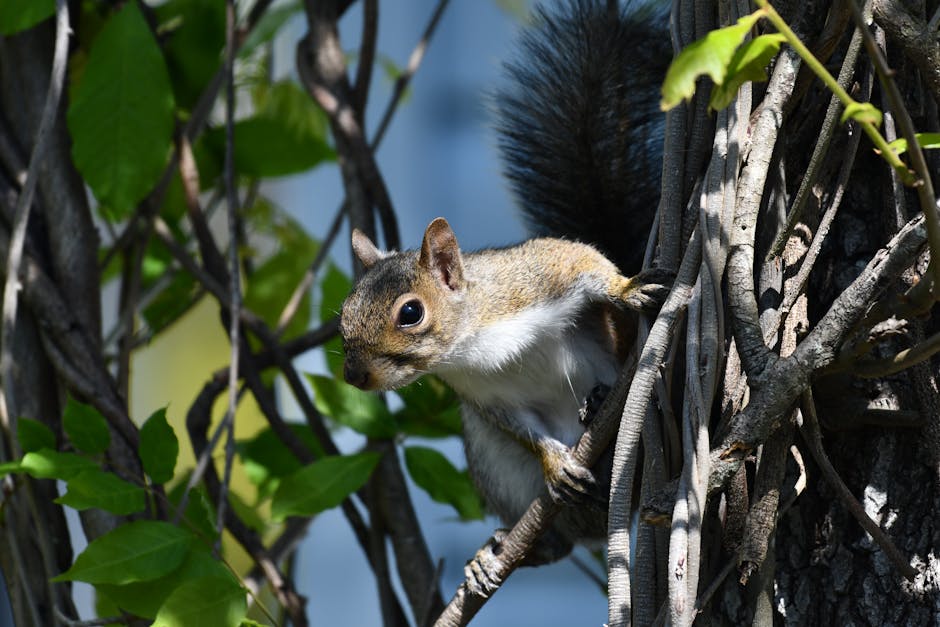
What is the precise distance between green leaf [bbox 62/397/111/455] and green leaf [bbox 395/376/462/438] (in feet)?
1.48

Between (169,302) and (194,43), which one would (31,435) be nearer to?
(169,302)

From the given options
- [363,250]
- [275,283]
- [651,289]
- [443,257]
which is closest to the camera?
[651,289]

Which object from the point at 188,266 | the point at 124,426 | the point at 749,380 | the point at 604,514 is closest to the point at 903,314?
the point at 749,380

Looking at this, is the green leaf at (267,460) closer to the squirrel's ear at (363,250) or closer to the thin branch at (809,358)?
the squirrel's ear at (363,250)

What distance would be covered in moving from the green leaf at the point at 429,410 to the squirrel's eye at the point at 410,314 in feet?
0.66

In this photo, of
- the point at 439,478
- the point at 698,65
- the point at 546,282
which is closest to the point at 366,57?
the point at 546,282

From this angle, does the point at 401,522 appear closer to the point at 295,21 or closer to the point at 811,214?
the point at 811,214

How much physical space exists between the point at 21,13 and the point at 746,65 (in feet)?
3.45

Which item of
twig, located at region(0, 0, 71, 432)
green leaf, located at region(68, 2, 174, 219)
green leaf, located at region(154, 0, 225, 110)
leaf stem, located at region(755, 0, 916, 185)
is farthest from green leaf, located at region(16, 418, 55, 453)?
leaf stem, located at region(755, 0, 916, 185)

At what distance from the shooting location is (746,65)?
0.71 meters

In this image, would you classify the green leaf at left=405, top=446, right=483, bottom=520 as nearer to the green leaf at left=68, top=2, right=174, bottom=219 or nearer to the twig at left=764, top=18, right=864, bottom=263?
the green leaf at left=68, top=2, right=174, bottom=219

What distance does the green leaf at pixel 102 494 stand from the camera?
1142mm

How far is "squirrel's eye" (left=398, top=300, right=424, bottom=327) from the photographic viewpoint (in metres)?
1.37

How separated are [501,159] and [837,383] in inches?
28.0
